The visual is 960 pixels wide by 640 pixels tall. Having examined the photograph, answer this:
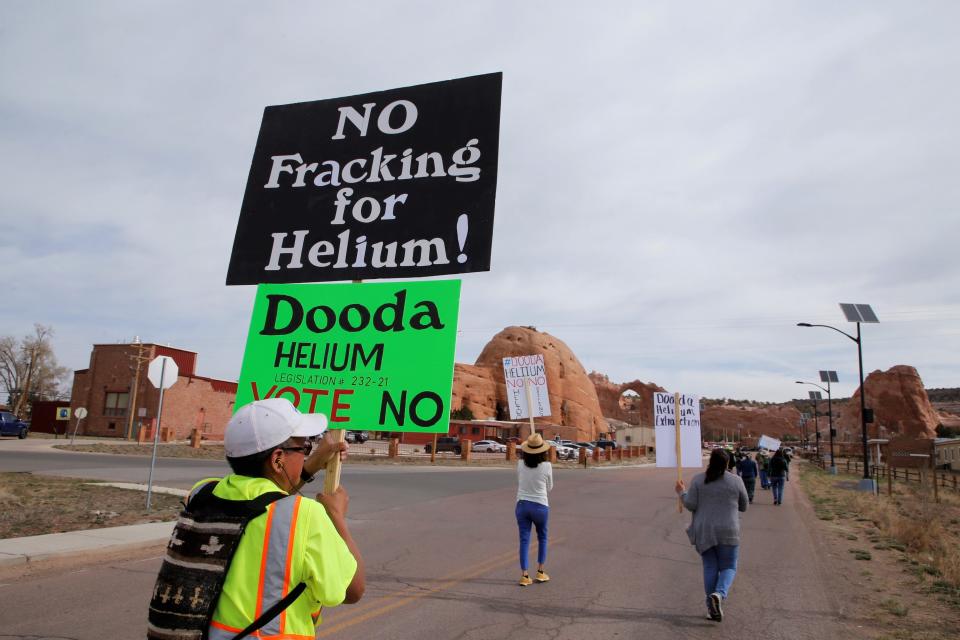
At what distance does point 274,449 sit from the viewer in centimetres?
212

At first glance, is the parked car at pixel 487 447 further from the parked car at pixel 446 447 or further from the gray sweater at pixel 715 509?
the gray sweater at pixel 715 509

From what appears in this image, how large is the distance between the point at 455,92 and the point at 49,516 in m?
11.2

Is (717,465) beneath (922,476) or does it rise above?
above

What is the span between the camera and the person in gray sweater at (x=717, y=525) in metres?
6.37

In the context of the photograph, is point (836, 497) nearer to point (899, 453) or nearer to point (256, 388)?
point (256, 388)

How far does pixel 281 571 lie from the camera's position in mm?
1891

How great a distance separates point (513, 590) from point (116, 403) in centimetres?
5497

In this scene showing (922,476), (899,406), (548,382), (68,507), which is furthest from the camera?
(899,406)

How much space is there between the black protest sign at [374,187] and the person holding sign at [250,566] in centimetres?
180

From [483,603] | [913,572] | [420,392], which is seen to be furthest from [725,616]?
[420,392]

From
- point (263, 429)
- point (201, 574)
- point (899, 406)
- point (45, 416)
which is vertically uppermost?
point (899, 406)

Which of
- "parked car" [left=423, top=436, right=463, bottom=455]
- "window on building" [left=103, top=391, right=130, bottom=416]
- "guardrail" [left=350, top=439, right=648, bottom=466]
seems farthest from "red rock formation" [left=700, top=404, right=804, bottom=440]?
"window on building" [left=103, top=391, right=130, bottom=416]

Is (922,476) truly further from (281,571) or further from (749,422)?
(749,422)

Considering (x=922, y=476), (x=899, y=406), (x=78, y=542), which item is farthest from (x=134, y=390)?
(x=899, y=406)
